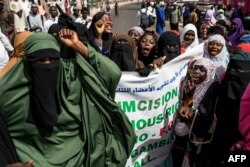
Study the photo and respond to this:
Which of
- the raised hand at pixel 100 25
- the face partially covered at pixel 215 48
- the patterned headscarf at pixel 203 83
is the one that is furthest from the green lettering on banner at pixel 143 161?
the raised hand at pixel 100 25

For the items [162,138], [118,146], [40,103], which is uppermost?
[40,103]

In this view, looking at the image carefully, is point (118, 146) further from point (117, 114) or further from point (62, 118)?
point (62, 118)

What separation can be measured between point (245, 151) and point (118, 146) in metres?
0.82

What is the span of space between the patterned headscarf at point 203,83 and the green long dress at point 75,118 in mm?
734

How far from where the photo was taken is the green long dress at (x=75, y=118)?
2451 millimetres

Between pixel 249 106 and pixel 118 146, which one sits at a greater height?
pixel 249 106

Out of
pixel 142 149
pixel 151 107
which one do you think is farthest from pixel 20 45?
pixel 142 149

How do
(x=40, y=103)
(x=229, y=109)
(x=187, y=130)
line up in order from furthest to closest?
(x=187, y=130) < (x=229, y=109) < (x=40, y=103)

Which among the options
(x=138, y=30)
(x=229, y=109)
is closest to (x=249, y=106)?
(x=229, y=109)

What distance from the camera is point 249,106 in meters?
2.69

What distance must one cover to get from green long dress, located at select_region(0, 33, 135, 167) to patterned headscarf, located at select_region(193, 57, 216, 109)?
2.41 feet

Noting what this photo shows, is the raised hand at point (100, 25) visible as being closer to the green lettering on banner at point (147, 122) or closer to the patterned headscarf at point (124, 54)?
the patterned headscarf at point (124, 54)

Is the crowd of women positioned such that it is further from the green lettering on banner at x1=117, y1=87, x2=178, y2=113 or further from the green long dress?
the green lettering on banner at x1=117, y1=87, x2=178, y2=113

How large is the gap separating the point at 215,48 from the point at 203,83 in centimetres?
122
